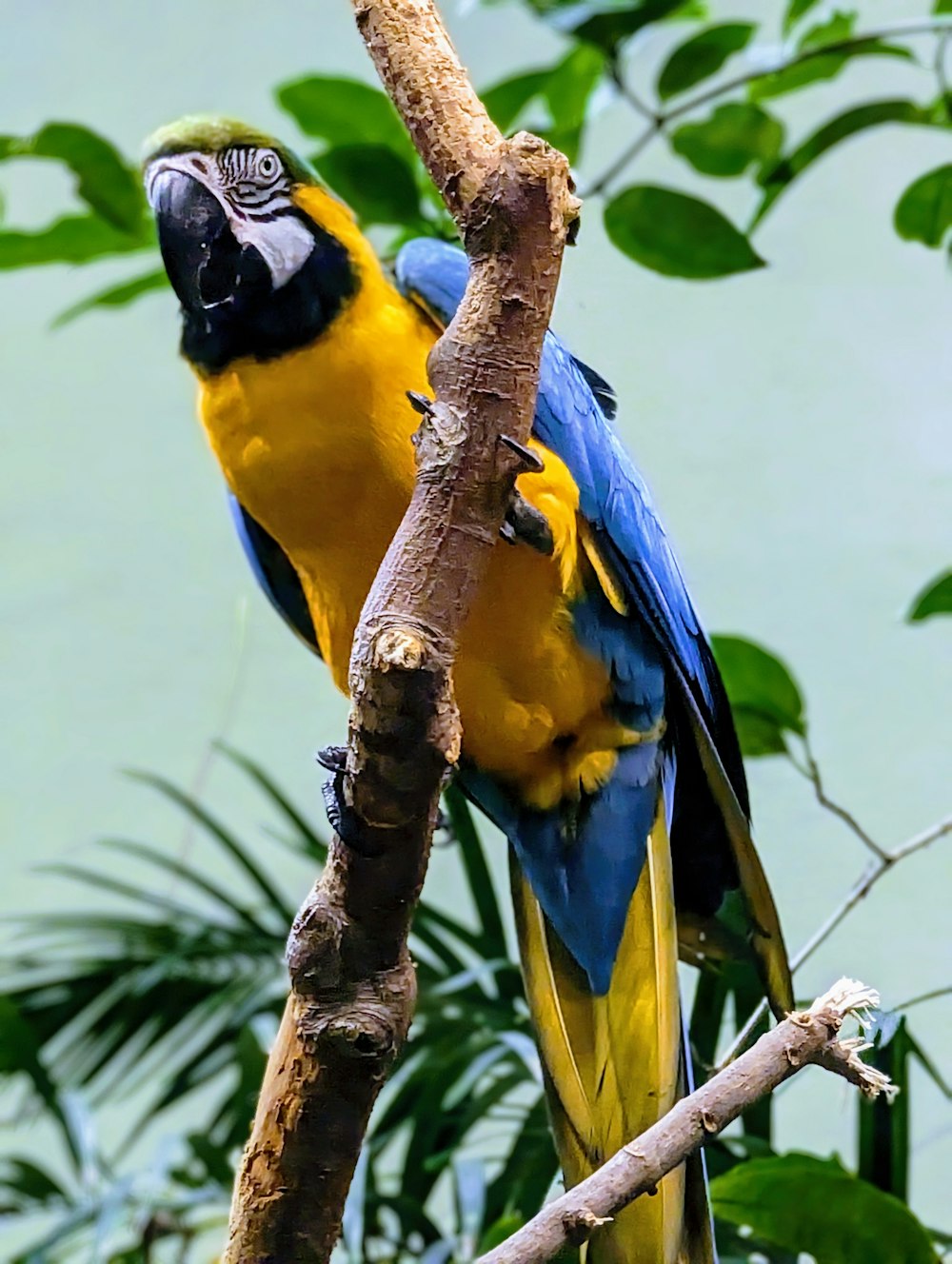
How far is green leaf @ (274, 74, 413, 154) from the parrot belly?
0.44 metres

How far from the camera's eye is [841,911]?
785mm

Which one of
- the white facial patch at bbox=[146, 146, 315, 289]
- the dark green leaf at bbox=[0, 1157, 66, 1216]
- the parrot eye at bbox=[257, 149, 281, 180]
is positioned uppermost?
the parrot eye at bbox=[257, 149, 281, 180]

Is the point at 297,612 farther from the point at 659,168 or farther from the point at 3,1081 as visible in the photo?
the point at 659,168

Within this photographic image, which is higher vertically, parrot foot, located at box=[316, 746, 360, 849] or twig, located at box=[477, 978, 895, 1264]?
parrot foot, located at box=[316, 746, 360, 849]

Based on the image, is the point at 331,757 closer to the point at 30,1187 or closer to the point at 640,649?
the point at 640,649

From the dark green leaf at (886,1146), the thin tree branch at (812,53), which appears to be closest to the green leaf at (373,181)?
the thin tree branch at (812,53)

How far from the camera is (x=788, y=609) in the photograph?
1457 mm

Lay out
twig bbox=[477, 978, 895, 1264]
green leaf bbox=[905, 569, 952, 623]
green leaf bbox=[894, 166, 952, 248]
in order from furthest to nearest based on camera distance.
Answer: green leaf bbox=[894, 166, 952, 248] < green leaf bbox=[905, 569, 952, 623] < twig bbox=[477, 978, 895, 1264]

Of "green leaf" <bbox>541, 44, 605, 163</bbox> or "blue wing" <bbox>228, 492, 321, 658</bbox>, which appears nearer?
"blue wing" <bbox>228, 492, 321, 658</bbox>

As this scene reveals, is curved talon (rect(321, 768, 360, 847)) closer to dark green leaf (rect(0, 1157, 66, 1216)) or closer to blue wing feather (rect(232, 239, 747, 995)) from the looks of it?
blue wing feather (rect(232, 239, 747, 995))

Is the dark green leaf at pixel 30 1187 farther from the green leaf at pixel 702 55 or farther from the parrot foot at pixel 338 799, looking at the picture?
the green leaf at pixel 702 55

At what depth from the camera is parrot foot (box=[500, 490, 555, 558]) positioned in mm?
705

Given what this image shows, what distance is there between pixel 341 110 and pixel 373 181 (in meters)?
0.13

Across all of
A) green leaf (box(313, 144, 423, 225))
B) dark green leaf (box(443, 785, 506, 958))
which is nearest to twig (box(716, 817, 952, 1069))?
dark green leaf (box(443, 785, 506, 958))
